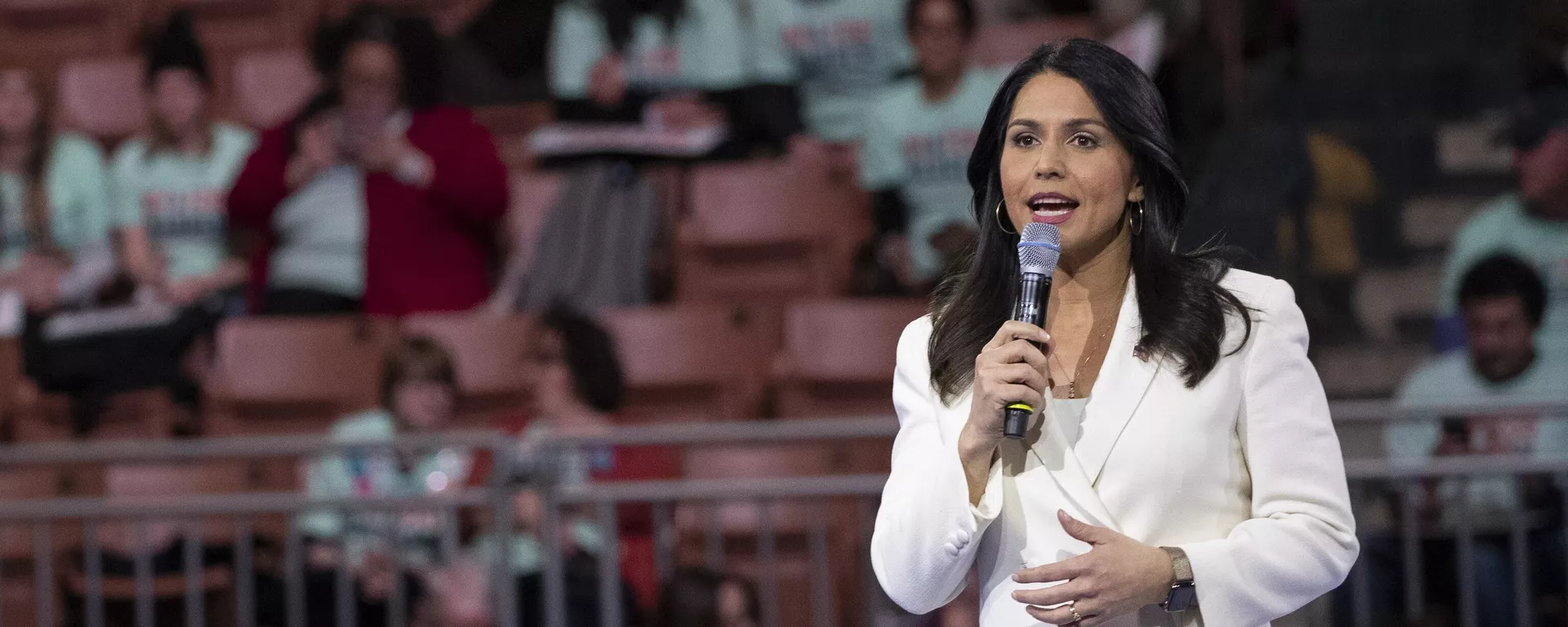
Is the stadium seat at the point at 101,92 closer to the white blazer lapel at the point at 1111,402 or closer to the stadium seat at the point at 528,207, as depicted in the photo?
the stadium seat at the point at 528,207

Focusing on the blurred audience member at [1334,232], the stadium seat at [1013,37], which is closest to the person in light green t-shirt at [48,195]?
the stadium seat at [1013,37]

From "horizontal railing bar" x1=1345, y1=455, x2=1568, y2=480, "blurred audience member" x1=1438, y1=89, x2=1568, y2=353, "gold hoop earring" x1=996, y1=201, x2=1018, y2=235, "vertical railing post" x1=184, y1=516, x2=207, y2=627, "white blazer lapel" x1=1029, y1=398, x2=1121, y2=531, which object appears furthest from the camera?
"blurred audience member" x1=1438, y1=89, x2=1568, y2=353

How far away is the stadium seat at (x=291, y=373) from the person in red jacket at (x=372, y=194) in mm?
157

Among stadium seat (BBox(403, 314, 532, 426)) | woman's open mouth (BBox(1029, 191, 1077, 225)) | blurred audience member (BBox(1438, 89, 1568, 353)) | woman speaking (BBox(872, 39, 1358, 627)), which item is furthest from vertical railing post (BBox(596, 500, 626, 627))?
blurred audience member (BBox(1438, 89, 1568, 353))

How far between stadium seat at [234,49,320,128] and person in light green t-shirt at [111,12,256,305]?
13.2 inches

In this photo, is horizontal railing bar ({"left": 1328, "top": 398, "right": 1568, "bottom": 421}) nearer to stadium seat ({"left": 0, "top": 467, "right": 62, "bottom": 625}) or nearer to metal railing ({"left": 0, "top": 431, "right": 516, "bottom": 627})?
metal railing ({"left": 0, "top": 431, "right": 516, "bottom": 627})

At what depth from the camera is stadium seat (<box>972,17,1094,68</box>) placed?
5332 millimetres

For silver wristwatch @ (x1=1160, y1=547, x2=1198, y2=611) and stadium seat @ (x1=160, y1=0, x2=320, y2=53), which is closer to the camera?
silver wristwatch @ (x1=1160, y1=547, x2=1198, y2=611)

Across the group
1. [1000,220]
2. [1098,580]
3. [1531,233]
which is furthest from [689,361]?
[1098,580]

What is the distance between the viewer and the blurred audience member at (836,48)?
5.41m

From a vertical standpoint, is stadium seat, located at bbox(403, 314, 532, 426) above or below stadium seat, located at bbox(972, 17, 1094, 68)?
below

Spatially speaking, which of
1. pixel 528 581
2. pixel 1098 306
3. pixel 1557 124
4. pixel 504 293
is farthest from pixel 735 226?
pixel 1098 306

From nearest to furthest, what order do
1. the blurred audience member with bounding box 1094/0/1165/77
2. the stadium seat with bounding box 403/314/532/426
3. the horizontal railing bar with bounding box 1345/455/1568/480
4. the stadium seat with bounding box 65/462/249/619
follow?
the horizontal railing bar with bounding box 1345/455/1568/480 → the stadium seat with bounding box 65/462/249/619 → the blurred audience member with bounding box 1094/0/1165/77 → the stadium seat with bounding box 403/314/532/426

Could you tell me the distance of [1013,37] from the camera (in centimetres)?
543
